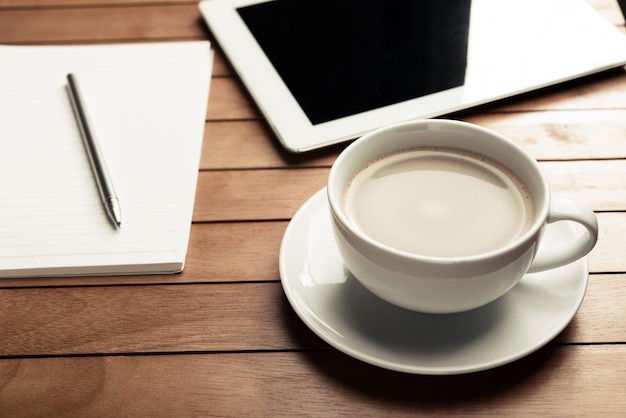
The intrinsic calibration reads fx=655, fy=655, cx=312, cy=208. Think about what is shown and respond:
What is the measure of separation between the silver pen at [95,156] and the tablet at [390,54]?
0.58 ft

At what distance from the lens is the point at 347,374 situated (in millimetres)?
466

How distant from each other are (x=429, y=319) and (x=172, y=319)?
200 mm

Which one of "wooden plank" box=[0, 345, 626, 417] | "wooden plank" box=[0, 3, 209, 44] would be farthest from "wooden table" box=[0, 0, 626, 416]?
"wooden plank" box=[0, 3, 209, 44]

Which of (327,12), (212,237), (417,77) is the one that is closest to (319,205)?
(212,237)

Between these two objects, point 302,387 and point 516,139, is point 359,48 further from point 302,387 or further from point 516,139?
point 302,387

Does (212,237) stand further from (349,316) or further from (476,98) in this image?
(476,98)

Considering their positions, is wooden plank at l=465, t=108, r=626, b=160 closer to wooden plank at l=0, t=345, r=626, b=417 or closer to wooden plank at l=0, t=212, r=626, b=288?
wooden plank at l=0, t=212, r=626, b=288

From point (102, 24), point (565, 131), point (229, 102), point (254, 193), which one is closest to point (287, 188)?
point (254, 193)

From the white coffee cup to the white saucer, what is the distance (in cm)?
2

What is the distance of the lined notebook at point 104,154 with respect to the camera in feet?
1.87

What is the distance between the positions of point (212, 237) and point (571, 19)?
0.54 m

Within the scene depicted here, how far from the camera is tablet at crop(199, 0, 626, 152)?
2.29 feet

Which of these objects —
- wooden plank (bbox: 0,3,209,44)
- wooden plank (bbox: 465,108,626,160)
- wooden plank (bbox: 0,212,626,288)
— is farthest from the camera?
wooden plank (bbox: 0,3,209,44)

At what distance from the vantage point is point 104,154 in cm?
68
